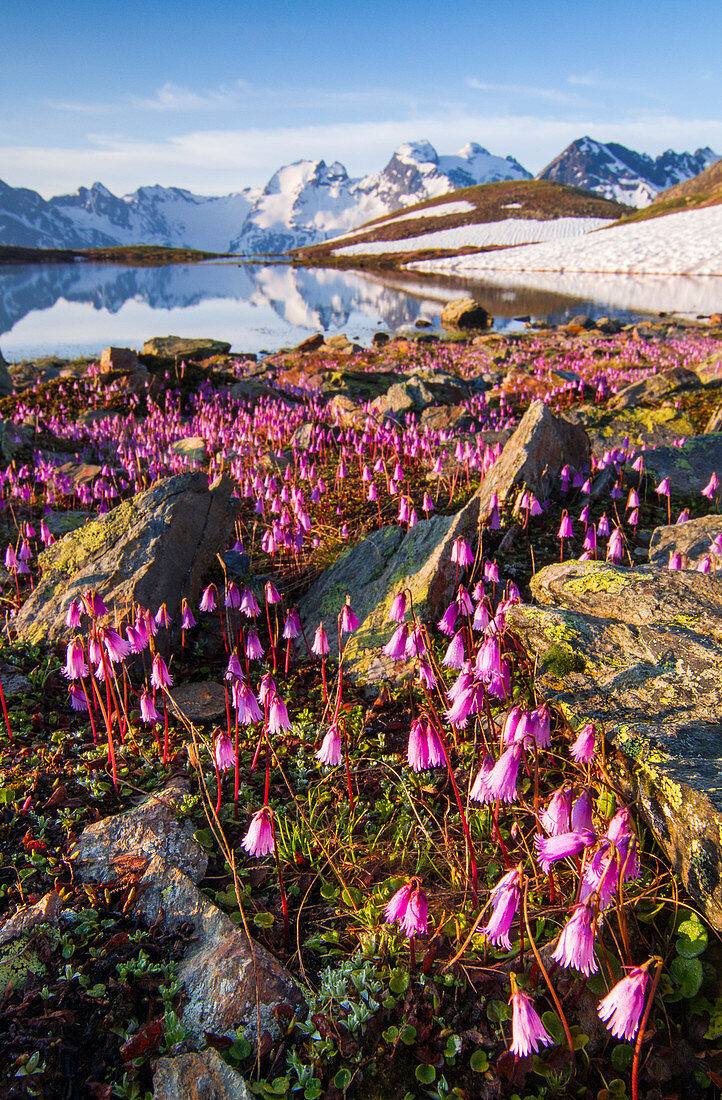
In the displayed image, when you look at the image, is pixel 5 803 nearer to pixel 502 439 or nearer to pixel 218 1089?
pixel 218 1089

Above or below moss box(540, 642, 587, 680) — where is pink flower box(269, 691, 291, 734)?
above

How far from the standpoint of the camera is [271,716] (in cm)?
328

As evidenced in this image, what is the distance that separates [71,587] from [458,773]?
386 cm

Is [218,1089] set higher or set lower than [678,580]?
lower

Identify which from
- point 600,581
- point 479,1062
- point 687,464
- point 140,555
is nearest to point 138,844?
point 479,1062

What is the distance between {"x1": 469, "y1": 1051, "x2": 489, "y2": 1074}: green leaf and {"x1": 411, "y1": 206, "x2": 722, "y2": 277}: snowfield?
112m

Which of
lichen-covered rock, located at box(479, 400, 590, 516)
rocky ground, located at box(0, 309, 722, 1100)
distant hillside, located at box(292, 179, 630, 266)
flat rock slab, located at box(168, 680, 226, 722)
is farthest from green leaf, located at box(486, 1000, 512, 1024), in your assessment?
distant hillside, located at box(292, 179, 630, 266)

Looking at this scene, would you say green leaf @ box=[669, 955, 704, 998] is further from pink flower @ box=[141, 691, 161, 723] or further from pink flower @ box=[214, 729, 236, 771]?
pink flower @ box=[141, 691, 161, 723]

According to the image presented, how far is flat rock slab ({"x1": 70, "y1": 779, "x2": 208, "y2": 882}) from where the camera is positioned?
321cm

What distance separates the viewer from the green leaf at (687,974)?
251cm

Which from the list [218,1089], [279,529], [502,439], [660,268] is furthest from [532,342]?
[660,268]

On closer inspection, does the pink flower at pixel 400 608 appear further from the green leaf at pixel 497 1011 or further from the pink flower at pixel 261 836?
the green leaf at pixel 497 1011

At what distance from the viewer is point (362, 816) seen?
145 inches

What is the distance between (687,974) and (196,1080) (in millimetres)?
2074
